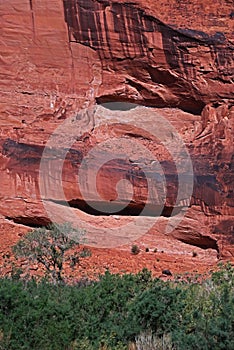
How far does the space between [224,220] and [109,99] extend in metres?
7.65

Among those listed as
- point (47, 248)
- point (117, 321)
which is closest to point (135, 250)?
point (47, 248)

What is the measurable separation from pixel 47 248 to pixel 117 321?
28.9 feet

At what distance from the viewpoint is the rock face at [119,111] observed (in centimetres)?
2055

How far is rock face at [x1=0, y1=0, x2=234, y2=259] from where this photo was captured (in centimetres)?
2055

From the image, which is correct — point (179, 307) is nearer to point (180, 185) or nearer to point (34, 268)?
point (34, 268)

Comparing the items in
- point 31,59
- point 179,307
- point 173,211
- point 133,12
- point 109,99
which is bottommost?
point 173,211

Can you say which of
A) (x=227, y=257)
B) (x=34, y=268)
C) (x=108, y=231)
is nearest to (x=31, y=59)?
(x=108, y=231)

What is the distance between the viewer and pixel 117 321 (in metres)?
8.52

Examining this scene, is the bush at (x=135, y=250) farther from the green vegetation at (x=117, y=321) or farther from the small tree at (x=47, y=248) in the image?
the green vegetation at (x=117, y=321)

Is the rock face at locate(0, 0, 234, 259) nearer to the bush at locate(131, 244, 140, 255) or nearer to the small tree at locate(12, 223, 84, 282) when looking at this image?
the bush at locate(131, 244, 140, 255)

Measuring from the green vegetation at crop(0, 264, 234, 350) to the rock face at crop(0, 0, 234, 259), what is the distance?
11.2 m

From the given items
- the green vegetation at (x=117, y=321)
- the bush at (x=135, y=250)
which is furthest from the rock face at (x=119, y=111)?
the green vegetation at (x=117, y=321)

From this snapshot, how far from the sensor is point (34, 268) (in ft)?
57.2

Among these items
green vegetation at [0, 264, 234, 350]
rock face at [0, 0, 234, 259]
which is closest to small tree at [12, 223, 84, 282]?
rock face at [0, 0, 234, 259]
